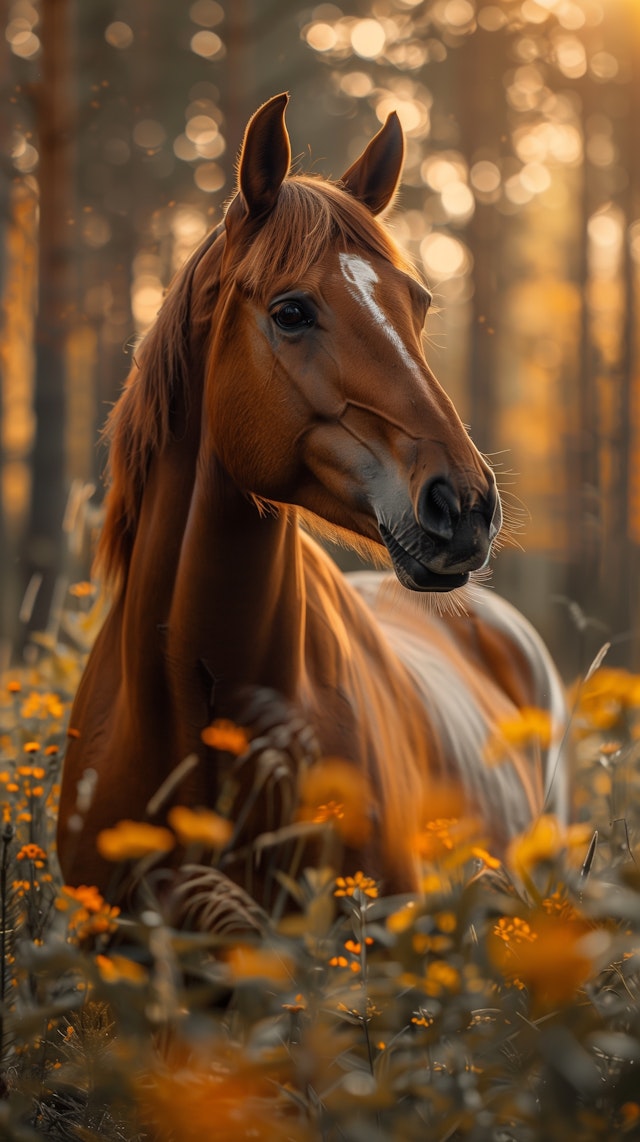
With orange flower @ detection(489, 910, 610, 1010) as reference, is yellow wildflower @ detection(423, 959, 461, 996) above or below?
below

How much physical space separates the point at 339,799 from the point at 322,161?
383 inches

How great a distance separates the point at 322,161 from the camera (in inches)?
415

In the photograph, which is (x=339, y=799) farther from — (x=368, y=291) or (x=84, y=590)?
(x=84, y=590)

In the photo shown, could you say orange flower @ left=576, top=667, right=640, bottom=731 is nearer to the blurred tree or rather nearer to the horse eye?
the horse eye

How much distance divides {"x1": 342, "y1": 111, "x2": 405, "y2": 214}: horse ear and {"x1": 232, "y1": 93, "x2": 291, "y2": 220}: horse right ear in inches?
14.9

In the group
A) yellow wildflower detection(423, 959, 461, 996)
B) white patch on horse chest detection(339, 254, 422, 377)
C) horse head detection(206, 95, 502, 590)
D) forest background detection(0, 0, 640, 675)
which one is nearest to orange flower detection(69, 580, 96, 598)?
horse head detection(206, 95, 502, 590)

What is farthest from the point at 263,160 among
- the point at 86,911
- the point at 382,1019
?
the point at 382,1019

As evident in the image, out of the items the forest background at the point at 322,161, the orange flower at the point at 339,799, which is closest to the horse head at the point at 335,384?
the orange flower at the point at 339,799

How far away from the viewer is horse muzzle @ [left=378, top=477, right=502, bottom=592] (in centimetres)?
192

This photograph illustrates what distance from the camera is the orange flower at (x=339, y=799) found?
2.14m

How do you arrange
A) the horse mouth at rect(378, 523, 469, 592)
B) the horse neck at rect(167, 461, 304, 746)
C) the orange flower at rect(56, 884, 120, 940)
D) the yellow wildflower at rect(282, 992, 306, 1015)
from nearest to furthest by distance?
the yellow wildflower at rect(282, 992, 306, 1015)
the orange flower at rect(56, 884, 120, 940)
the horse mouth at rect(378, 523, 469, 592)
the horse neck at rect(167, 461, 304, 746)

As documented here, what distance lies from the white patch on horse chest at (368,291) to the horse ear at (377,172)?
1.76 feet

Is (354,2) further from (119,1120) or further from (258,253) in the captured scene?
(119,1120)

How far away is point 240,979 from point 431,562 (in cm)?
95
